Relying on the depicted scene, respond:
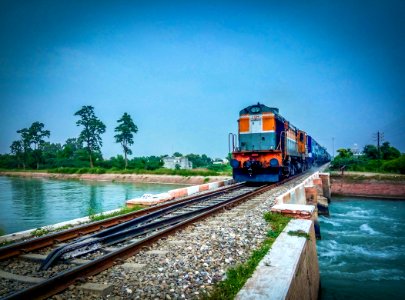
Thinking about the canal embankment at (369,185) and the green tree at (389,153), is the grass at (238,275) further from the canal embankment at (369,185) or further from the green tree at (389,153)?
the green tree at (389,153)

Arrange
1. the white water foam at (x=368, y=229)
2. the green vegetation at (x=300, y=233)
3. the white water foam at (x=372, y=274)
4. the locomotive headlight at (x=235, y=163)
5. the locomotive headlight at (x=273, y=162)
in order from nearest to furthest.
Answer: the green vegetation at (x=300, y=233) < the white water foam at (x=372, y=274) < the white water foam at (x=368, y=229) < the locomotive headlight at (x=273, y=162) < the locomotive headlight at (x=235, y=163)

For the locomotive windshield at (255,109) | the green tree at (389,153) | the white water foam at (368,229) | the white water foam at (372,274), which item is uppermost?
the locomotive windshield at (255,109)

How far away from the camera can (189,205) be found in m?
9.77

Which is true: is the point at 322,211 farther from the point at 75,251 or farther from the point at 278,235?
the point at 75,251

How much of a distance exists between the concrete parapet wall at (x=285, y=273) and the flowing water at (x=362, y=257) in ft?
5.85

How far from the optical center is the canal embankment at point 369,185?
2345 centimetres

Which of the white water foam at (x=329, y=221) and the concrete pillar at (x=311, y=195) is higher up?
the concrete pillar at (x=311, y=195)

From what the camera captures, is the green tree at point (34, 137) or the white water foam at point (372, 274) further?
the green tree at point (34, 137)

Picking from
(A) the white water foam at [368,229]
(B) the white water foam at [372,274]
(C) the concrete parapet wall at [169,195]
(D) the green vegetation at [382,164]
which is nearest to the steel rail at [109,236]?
(C) the concrete parapet wall at [169,195]

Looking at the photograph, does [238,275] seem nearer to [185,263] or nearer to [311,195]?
[185,263]

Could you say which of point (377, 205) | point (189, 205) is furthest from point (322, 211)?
point (189, 205)

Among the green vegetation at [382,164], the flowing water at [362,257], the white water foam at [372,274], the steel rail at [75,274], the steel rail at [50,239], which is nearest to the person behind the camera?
the steel rail at [75,274]

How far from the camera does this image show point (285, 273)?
3.75 m

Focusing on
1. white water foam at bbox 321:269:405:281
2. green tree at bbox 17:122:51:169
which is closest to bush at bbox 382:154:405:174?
white water foam at bbox 321:269:405:281
